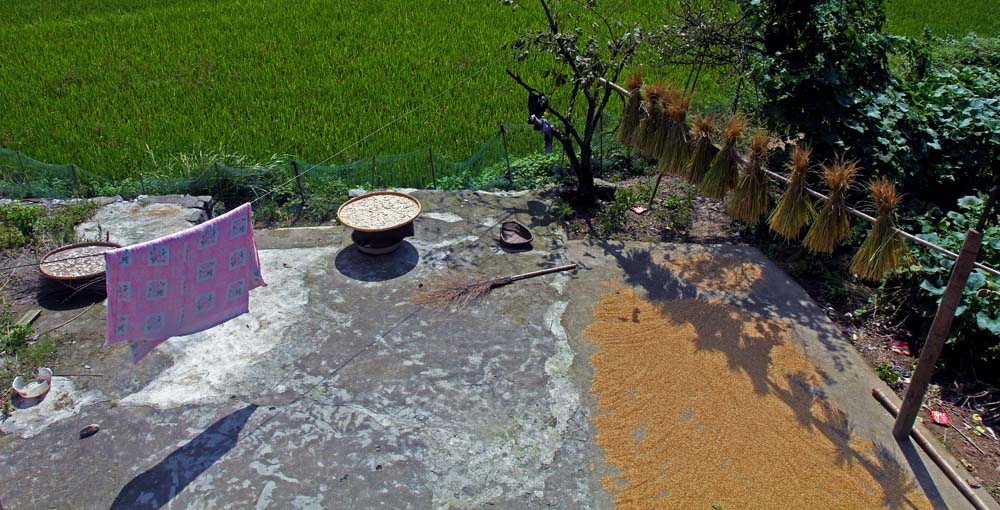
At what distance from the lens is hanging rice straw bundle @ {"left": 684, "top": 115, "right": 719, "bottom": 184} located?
6633 mm

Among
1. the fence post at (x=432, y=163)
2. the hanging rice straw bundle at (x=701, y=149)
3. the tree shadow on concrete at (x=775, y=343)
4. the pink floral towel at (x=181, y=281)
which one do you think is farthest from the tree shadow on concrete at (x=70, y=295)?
the hanging rice straw bundle at (x=701, y=149)

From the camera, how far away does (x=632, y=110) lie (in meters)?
7.48

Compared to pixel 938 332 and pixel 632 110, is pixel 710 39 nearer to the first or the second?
pixel 632 110

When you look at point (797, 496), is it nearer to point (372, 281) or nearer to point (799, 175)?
point (799, 175)

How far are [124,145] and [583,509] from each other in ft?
26.6

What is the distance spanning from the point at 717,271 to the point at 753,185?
115 centimetres

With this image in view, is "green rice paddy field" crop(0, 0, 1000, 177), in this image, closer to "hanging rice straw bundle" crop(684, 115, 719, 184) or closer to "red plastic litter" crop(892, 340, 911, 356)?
"hanging rice straw bundle" crop(684, 115, 719, 184)

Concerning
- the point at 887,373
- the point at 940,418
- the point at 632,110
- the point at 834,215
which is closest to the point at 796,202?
the point at 834,215

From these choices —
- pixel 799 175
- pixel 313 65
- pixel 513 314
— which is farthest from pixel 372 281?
pixel 313 65

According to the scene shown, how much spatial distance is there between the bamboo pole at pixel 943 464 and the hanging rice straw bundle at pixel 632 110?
357cm

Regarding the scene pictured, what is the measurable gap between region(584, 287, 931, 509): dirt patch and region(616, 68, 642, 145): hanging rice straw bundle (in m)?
2.08

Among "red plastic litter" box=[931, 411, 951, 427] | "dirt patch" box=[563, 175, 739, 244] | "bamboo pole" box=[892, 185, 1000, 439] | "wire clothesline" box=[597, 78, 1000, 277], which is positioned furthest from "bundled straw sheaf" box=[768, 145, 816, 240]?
"red plastic litter" box=[931, 411, 951, 427]

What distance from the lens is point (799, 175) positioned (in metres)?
5.80

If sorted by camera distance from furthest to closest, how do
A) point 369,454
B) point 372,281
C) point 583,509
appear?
1. point 372,281
2. point 369,454
3. point 583,509
